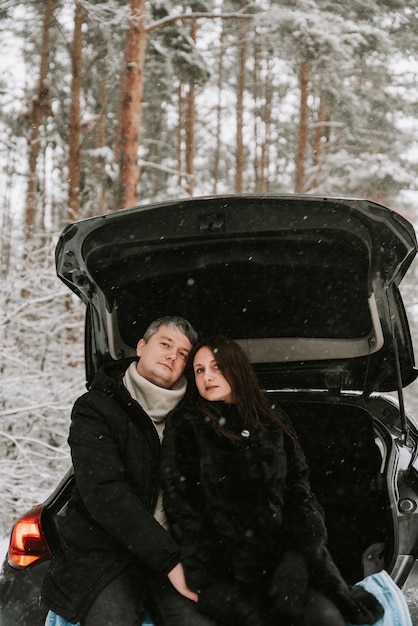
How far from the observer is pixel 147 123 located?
23281mm

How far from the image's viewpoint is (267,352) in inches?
151

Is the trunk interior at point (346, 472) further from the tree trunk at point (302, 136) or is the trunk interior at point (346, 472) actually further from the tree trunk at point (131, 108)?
the tree trunk at point (302, 136)

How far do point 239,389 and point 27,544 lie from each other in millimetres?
1028

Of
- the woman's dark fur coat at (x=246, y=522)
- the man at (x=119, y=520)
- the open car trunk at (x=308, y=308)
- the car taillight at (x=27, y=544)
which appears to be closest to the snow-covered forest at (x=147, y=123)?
the open car trunk at (x=308, y=308)

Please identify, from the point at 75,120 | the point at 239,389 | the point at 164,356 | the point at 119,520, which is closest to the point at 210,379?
the point at 239,389

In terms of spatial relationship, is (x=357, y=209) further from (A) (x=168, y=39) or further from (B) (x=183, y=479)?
(A) (x=168, y=39)

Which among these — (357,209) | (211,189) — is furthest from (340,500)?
(211,189)

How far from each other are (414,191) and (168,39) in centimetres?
819

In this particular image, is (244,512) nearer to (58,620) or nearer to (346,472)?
(58,620)

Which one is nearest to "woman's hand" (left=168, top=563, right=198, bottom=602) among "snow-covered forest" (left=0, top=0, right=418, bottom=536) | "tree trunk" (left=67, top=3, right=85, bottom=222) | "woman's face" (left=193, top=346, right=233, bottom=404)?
"woman's face" (left=193, top=346, right=233, bottom=404)

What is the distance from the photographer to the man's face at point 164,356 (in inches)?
116

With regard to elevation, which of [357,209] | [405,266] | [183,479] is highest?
[357,209]

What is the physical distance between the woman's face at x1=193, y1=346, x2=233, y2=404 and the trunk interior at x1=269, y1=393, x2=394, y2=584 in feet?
2.45

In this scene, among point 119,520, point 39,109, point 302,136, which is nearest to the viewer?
point 119,520
